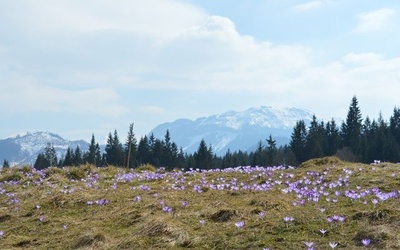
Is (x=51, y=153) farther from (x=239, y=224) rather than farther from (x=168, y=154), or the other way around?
(x=168, y=154)

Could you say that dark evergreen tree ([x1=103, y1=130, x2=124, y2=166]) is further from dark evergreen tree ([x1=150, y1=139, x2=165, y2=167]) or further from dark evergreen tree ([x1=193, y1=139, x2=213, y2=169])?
dark evergreen tree ([x1=193, y1=139, x2=213, y2=169])

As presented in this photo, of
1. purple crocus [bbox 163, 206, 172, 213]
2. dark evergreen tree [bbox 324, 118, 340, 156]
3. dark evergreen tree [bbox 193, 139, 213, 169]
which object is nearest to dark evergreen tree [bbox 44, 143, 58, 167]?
purple crocus [bbox 163, 206, 172, 213]

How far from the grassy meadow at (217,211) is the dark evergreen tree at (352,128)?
77723 mm

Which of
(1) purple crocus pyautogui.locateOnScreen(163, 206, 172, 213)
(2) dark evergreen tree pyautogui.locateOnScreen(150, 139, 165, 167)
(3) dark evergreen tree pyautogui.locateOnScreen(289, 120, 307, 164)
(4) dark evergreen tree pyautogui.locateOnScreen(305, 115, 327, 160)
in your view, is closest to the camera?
(1) purple crocus pyautogui.locateOnScreen(163, 206, 172, 213)

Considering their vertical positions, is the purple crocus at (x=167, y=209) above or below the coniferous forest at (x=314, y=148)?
below

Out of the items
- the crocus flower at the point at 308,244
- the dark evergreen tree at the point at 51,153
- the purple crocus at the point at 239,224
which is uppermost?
the dark evergreen tree at the point at 51,153

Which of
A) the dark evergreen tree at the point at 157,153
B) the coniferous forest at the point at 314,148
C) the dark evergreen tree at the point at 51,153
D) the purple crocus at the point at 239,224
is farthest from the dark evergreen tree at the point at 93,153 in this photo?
the purple crocus at the point at 239,224

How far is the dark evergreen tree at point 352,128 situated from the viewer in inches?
3366

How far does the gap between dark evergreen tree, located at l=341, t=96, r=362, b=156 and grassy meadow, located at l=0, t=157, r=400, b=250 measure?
77723 millimetres

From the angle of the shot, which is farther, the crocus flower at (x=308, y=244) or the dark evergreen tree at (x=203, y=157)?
the dark evergreen tree at (x=203, y=157)

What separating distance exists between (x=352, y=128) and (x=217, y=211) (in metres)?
85.9

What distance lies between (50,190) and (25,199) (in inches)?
30.6

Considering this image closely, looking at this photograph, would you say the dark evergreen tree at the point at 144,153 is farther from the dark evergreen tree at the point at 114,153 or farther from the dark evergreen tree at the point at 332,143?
the dark evergreen tree at the point at 332,143

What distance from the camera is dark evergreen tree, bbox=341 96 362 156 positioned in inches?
3366
